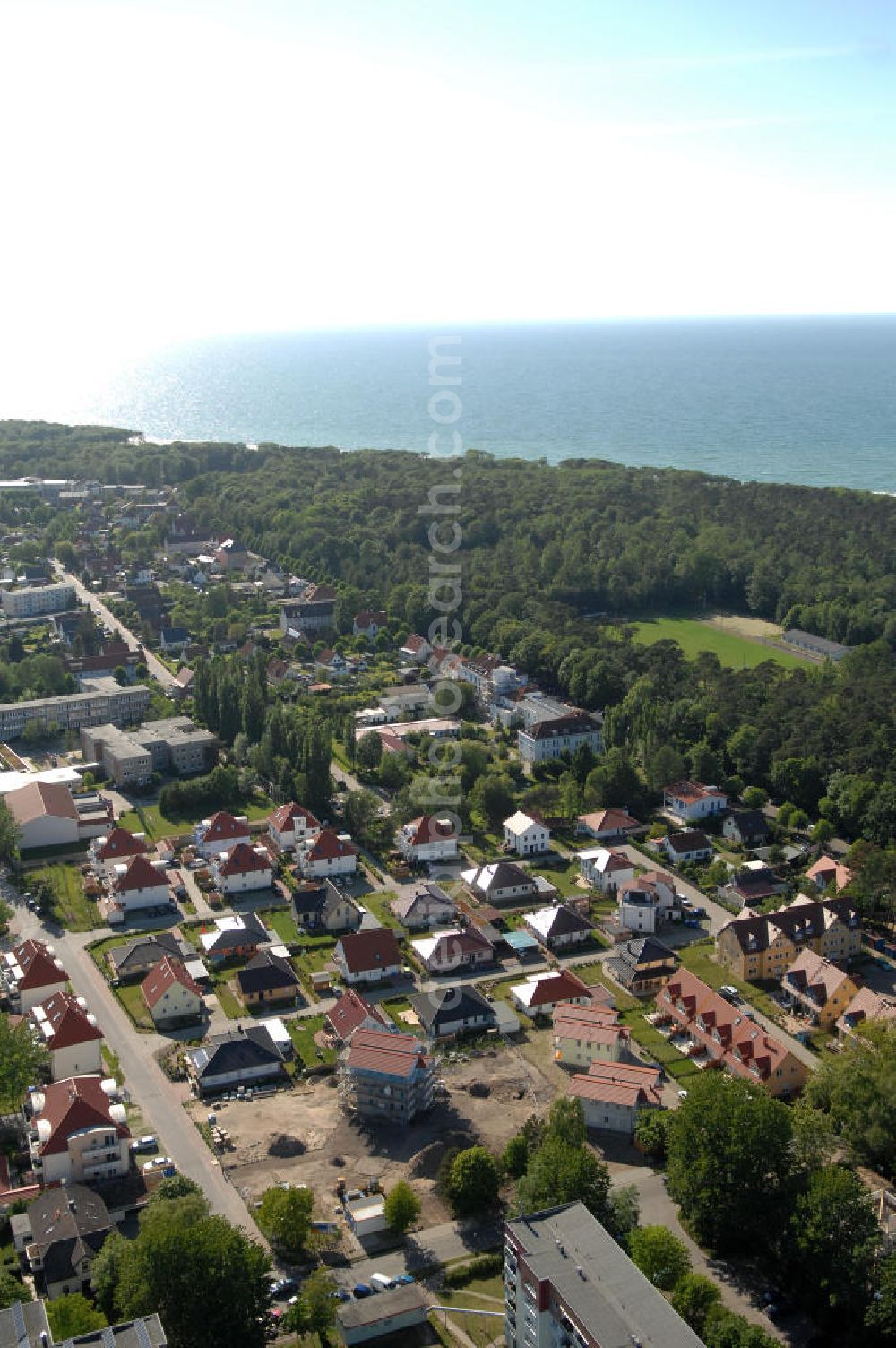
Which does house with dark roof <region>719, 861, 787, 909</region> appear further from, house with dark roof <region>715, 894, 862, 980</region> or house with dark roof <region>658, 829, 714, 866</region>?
house with dark roof <region>715, 894, 862, 980</region>

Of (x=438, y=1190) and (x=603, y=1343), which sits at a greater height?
(x=603, y=1343)

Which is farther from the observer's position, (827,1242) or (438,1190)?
(438,1190)

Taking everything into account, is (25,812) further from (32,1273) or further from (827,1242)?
(827,1242)

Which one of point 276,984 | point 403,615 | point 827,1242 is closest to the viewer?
point 827,1242

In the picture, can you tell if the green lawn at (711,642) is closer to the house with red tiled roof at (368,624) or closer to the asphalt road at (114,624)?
the house with red tiled roof at (368,624)

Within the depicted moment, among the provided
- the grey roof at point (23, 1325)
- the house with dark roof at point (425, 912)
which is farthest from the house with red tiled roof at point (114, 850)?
the grey roof at point (23, 1325)

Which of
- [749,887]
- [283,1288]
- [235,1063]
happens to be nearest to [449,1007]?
[235,1063]

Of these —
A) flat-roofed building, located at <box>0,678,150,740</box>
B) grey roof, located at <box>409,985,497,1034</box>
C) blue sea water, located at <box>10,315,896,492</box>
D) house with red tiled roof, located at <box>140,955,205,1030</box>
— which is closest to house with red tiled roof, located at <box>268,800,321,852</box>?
house with red tiled roof, located at <box>140,955,205,1030</box>

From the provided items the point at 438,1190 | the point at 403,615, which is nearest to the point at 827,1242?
the point at 438,1190
